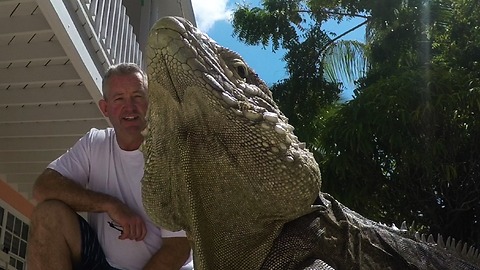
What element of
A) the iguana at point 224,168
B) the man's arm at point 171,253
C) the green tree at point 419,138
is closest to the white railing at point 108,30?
the man's arm at point 171,253

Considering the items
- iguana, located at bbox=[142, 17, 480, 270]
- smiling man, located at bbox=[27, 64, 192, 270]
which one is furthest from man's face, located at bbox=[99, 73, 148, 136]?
iguana, located at bbox=[142, 17, 480, 270]

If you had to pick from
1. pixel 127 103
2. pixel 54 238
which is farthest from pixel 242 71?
pixel 54 238

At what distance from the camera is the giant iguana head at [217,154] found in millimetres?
2779

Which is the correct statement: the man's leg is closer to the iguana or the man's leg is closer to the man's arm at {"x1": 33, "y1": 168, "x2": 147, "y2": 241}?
the man's arm at {"x1": 33, "y1": 168, "x2": 147, "y2": 241}

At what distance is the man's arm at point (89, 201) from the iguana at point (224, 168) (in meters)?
1.03

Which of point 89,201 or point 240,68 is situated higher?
point 240,68

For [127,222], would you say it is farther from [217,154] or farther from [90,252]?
[217,154]

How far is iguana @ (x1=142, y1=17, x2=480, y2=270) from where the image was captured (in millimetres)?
2781

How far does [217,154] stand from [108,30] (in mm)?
4778

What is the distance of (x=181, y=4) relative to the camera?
10336 millimetres

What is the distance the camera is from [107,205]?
3930mm

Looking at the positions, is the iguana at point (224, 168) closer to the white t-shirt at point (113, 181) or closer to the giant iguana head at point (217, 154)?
the giant iguana head at point (217, 154)

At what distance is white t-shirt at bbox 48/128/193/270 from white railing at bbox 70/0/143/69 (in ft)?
8.11

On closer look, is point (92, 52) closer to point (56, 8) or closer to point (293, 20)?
point (56, 8)
